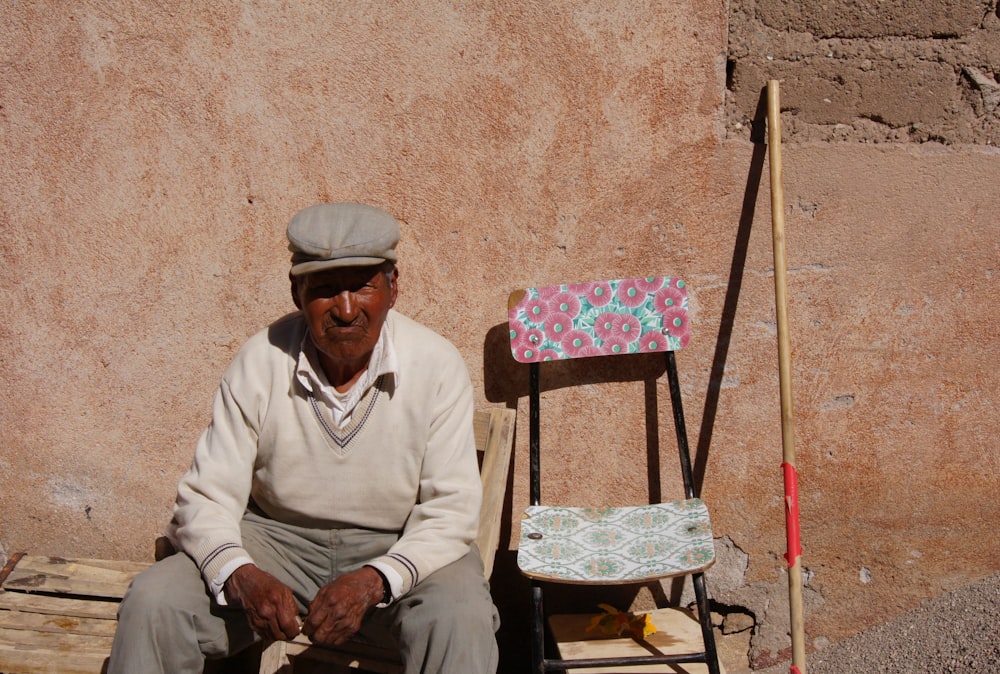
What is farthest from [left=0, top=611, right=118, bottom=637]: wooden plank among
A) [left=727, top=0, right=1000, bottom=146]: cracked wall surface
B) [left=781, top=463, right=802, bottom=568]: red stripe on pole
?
[left=727, top=0, right=1000, bottom=146]: cracked wall surface

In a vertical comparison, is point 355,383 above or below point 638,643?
above

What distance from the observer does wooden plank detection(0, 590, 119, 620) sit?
2.93 m

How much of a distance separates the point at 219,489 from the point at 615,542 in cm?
113

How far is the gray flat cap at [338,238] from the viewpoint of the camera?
2.35m

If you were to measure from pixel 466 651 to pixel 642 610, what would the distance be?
1.15 metres

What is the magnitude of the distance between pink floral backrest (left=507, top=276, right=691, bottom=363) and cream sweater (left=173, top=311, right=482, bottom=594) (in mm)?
420

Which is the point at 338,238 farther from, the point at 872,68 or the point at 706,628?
the point at 872,68

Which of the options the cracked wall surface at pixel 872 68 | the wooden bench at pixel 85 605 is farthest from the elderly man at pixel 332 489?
the cracked wall surface at pixel 872 68

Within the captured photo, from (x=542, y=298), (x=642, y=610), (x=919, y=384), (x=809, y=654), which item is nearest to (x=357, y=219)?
(x=542, y=298)

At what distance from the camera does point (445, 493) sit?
2475mm

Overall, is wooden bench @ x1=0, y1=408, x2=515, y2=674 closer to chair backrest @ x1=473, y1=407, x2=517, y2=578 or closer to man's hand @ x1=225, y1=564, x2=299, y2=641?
chair backrest @ x1=473, y1=407, x2=517, y2=578

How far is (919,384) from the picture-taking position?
3027 mm

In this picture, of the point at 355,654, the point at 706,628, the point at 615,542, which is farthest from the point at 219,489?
the point at 706,628

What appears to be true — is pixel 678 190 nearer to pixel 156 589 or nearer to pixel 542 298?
pixel 542 298
